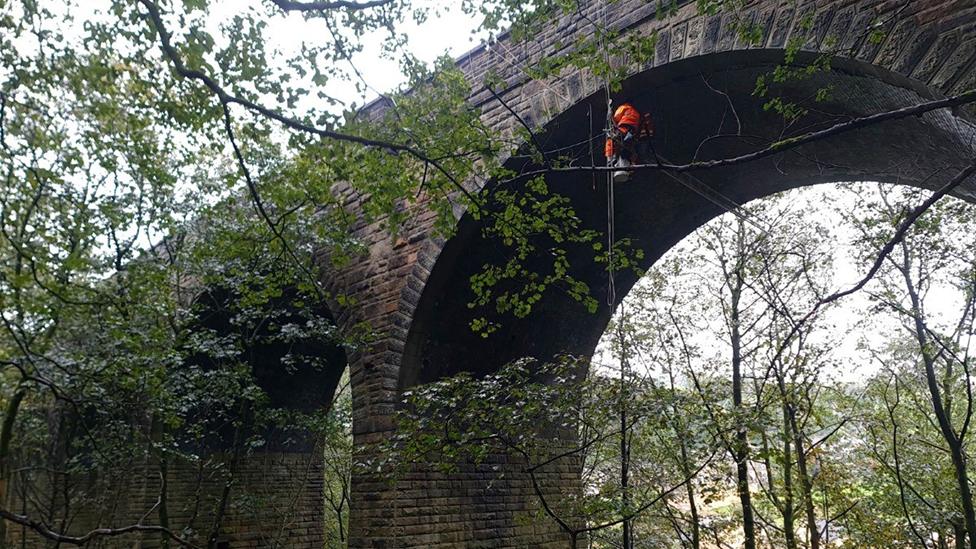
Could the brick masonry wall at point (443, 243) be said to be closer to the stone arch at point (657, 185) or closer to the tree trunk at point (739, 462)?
the stone arch at point (657, 185)

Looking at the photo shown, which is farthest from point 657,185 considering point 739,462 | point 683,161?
point 739,462

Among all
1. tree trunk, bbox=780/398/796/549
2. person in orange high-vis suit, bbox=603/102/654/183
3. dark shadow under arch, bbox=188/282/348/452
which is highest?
person in orange high-vis suit, bbox=603/102/654/183

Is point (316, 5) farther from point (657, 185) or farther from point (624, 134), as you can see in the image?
point (657, 185)

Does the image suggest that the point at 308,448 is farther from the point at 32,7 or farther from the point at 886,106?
the point at 886,106

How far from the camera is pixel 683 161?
6133mm

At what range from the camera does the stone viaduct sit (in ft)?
12.0

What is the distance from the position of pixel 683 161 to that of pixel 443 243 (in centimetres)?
240

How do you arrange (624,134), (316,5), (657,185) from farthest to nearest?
(657,185) → (624,134) → (316,5)

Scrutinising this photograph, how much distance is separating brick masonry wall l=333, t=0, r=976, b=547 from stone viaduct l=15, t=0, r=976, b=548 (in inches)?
0.5

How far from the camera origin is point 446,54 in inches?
175

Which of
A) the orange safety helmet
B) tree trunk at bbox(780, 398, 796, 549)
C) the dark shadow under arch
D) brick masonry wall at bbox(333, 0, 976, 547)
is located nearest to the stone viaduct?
brick masonry wall at bbox(333, 0, 976, 547)

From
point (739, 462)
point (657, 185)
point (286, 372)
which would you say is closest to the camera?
point (739, 462)

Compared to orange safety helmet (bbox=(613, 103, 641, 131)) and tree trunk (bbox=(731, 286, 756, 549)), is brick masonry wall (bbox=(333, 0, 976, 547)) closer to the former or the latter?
orange safety helmet (bbox=(613, 103, 641, 131))

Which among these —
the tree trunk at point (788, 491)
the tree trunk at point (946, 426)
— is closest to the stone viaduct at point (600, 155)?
the tree trunk at point (946, 426)
